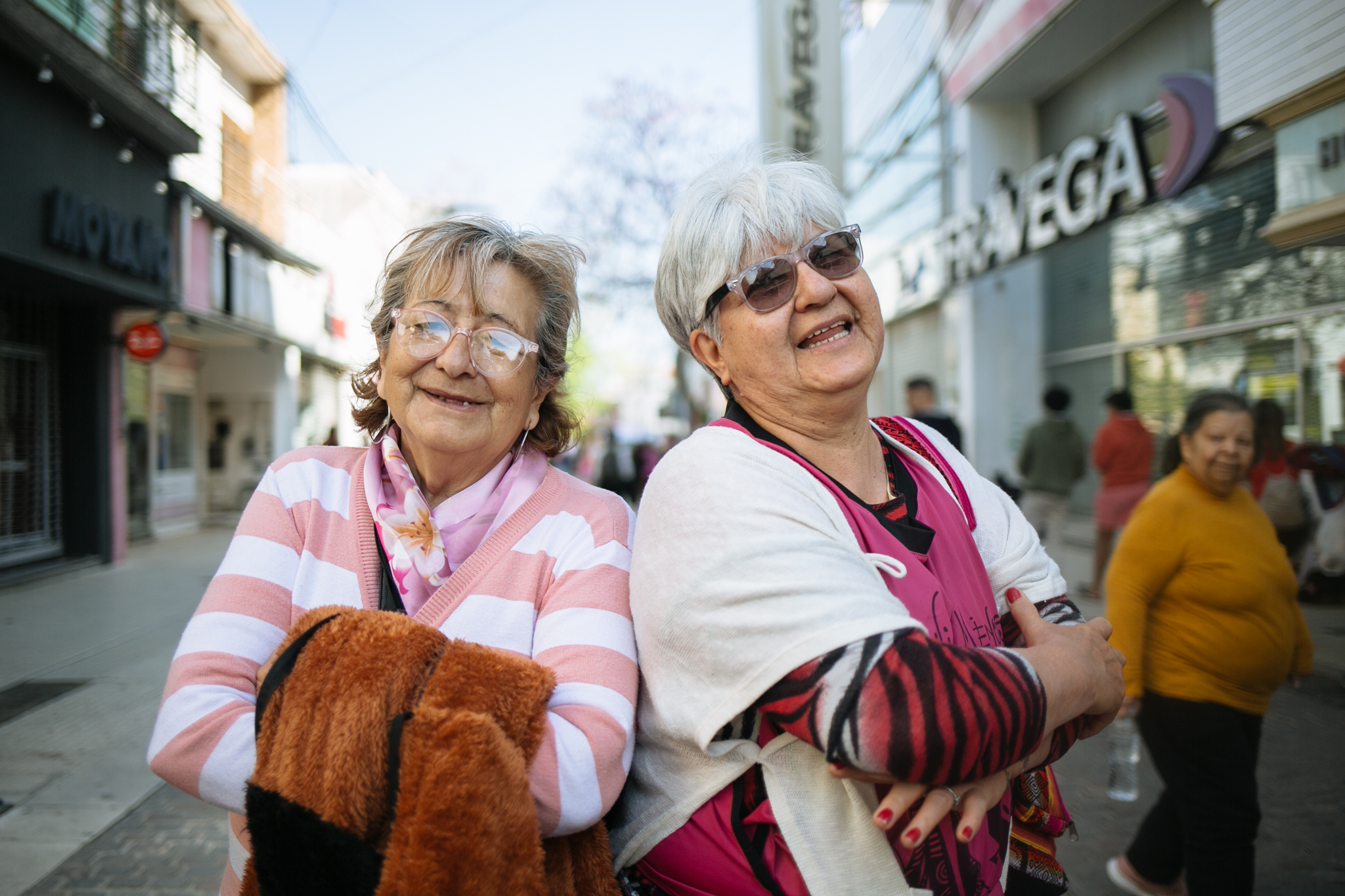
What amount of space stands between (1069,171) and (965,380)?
3.82 metres

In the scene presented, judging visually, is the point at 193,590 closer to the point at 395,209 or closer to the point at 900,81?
the point at 900,81

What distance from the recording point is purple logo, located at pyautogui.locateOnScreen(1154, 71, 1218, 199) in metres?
6.73

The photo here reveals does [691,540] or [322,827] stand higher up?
[691,540]

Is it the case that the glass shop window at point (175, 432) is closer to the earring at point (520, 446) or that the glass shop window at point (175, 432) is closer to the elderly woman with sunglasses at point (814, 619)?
the earring at point (520, 446)

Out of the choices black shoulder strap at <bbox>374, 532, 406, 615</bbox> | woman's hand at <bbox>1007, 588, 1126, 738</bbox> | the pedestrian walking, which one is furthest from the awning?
woman's hand at <bbox>1007, 588, 1126, 738</bbox>

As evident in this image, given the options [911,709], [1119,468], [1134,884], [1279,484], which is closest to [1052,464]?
[1119,468]

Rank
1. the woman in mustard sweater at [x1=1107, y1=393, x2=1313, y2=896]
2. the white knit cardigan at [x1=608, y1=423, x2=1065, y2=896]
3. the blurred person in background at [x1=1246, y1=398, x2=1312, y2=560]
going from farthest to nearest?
the blurred person in background at [x1=1246, y1=398, x2=1312, y2=560] < the woman in mustard sweater at [x1=1107, y1=393, x2=1313, y2=896] < the white knit cardigan at [x1=608, y1=423, x2=1065, y2=896]

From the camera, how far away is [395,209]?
25.4 meters

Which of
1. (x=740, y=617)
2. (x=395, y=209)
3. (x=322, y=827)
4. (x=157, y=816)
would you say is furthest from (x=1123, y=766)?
(x=395, y=209)

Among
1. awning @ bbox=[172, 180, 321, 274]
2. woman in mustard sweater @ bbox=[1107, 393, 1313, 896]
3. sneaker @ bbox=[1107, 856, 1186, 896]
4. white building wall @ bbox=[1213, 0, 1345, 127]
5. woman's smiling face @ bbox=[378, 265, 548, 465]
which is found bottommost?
sneaker @ bbox=[1107, 856, 1186, 896]

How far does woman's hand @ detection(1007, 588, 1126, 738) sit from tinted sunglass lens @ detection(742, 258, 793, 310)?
70 cm

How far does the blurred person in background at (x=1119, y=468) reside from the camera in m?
7.56

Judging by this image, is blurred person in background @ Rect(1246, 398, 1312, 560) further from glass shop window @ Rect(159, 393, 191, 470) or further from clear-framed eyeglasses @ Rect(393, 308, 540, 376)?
glass shop window @ Rect(159, 393, 191, 470)

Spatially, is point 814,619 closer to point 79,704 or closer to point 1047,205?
point 79,704
